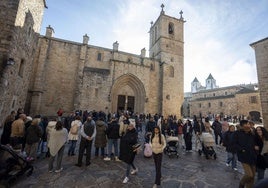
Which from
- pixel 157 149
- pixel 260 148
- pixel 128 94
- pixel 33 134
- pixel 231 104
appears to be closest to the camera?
pixel 260 148

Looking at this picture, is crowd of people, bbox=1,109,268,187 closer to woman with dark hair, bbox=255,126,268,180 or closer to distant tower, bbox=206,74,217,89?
woman with dark hair, bbox=255,126,268,180

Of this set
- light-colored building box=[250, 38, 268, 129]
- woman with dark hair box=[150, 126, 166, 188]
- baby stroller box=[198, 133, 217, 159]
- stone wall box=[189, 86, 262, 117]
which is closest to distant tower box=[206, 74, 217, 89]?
stone wall box=[189, 86, 262, 117]

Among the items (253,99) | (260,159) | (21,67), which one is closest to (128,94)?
(21,67)

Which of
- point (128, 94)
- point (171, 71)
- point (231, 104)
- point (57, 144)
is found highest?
point (171, 71)

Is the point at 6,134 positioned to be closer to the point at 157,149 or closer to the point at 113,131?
the point at 113,131

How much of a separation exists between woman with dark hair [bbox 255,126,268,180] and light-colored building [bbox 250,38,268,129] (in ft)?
A: 32.3

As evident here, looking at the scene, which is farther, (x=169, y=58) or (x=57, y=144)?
(x=169, y=58)

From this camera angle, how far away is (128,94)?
65.6 feet

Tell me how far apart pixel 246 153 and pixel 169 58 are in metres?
21.0

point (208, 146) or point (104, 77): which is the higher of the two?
point (104, 77)

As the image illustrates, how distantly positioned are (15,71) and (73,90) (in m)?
9.04

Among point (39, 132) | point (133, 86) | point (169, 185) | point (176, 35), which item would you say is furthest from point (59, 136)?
point (176, 35)

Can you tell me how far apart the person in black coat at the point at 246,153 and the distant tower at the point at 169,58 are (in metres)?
16.9

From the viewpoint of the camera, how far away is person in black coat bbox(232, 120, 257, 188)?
3092 millimetres
